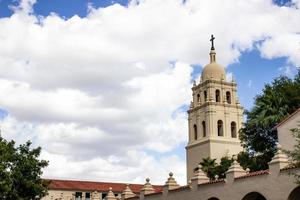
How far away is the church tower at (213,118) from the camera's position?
77.4m

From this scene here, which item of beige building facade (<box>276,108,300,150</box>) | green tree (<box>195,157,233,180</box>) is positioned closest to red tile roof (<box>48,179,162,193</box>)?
green tree (<box>195,157,233,180</box>)

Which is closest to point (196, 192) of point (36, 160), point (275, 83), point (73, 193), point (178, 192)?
point (178, 192)

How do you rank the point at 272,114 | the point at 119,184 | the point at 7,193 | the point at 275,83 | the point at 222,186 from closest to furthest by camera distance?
the point at 222,186
the point at 7,193
the point at 272,114
the point at 275,83
the point at 119,184

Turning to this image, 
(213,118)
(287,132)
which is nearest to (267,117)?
(287,132)

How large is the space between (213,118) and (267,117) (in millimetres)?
26661

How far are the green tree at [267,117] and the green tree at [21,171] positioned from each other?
20018mm

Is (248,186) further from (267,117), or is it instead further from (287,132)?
(267,117)

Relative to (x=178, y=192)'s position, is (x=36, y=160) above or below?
above

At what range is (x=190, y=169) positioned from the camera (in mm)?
79375

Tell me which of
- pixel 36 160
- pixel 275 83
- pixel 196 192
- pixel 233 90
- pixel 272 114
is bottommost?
pixel 196 192

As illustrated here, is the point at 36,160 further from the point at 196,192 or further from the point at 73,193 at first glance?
the point at 73,193

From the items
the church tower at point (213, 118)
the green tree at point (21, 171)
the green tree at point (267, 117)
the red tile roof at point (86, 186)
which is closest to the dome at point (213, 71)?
the church tower at point (213, 118)

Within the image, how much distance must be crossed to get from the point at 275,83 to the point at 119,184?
149 feet

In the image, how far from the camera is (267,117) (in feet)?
171
